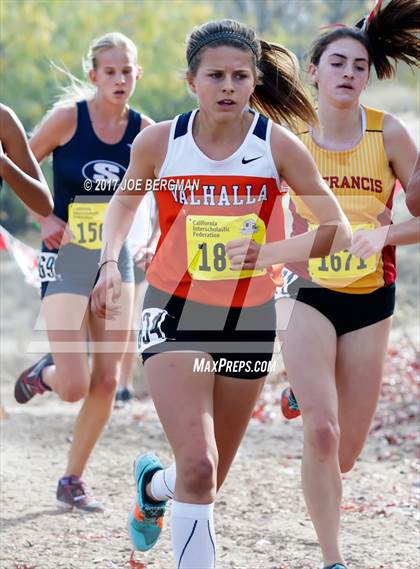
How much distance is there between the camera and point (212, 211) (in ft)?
12.7

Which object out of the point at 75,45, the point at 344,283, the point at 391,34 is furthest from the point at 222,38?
the point at 75,45

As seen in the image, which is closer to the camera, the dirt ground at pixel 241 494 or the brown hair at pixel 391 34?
the dirt ground at pixel 241 494

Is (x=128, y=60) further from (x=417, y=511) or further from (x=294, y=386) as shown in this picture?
(x=417, y=511)

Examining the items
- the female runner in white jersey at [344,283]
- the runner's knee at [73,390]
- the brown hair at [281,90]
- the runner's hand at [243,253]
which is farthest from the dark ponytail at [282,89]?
the runner's knee at [73,390]

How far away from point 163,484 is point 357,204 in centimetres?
132

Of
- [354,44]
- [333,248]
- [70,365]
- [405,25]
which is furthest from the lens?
[70,365]

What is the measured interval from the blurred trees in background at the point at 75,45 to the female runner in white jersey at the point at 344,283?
Result: 1032 centimetres

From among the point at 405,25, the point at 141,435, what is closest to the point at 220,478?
the point at 405,25

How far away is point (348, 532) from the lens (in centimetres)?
530

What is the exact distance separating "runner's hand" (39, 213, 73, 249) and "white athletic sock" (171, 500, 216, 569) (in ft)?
7.31

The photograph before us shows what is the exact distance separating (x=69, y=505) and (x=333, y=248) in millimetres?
2280

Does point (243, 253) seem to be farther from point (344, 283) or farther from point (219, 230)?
point (344, 283)

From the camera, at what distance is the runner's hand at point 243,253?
148 inches

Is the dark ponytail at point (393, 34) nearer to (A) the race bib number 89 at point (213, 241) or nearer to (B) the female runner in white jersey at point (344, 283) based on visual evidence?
(B) the female runner in white jersey at point (344, 283)
